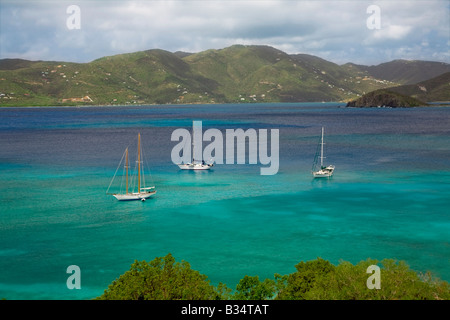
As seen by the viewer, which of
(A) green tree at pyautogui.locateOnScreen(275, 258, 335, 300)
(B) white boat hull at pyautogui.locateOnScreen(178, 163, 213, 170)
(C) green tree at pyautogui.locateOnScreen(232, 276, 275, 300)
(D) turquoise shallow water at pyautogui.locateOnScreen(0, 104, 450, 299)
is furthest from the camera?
(B) white boat hull at pyautogui.locateOnScreen(178, 163, 213, 170)

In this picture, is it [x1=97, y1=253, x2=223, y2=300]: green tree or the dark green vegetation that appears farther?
[x1=97, y1=253, x2=223, y2=300]: green tree

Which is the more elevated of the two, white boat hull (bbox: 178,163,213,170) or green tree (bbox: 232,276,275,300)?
white boat hull (bbox: 178,163,213,170)

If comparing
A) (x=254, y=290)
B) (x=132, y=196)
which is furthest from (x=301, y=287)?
(x=132, y=196)

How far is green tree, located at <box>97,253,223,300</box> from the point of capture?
91.5ft

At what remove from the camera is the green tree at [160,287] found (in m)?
27.9

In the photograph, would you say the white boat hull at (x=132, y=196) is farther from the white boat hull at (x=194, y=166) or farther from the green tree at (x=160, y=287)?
the green tree at (x=160, y=287)

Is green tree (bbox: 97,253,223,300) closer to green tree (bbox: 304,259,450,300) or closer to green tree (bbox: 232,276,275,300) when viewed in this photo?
green tree (bbox: 232,276,275,300)

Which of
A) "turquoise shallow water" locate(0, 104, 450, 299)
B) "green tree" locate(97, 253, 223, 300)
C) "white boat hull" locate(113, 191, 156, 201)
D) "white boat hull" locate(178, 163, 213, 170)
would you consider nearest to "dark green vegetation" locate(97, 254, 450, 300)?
"green tree" locate(97, 253, 223, 300)

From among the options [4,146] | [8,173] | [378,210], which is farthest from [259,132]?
→ [378,210]

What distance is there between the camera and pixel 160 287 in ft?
93.5
